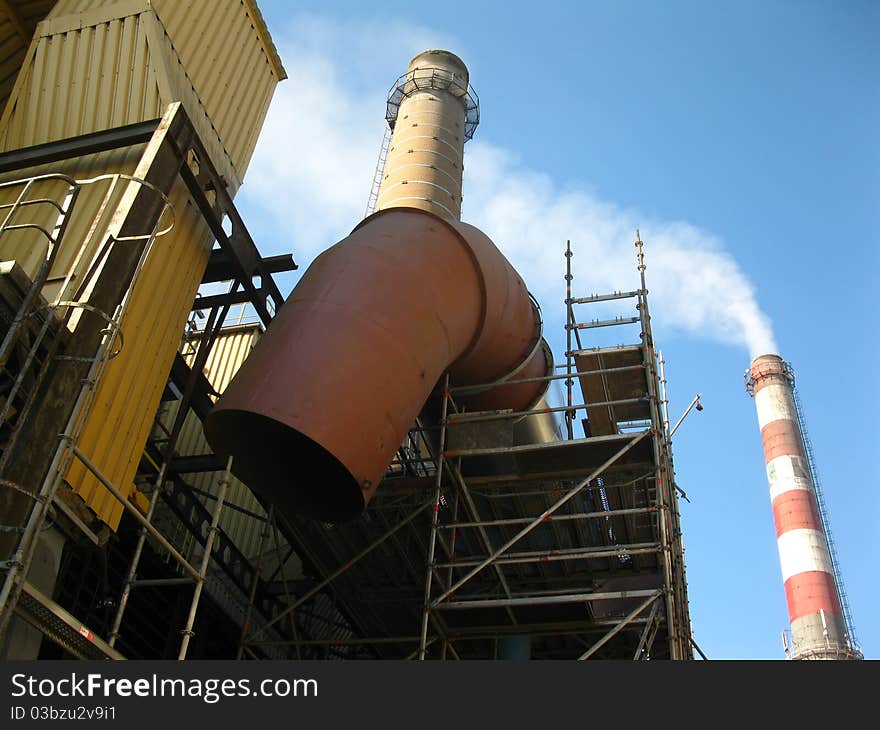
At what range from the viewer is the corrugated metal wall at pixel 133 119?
7906mm

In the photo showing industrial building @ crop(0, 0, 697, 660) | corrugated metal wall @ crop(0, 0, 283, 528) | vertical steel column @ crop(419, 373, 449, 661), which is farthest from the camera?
vertical steel column @ crop(419, 373, 449, 661)

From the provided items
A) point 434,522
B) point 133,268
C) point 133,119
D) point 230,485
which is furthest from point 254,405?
point 230,485

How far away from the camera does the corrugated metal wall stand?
7906 mm

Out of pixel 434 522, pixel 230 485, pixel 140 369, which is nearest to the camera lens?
pixel 140 369

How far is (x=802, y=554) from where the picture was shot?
35.2 m

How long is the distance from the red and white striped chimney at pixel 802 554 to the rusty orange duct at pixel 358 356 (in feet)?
95.2

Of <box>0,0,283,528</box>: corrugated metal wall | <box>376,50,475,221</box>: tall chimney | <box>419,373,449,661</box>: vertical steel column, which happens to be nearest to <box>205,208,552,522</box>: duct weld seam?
<box>419,373,449,661</box>: vertical steel column

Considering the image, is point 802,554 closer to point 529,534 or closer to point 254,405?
point 529,534

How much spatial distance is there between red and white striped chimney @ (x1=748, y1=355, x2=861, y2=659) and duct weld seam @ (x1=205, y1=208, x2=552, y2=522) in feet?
97.0

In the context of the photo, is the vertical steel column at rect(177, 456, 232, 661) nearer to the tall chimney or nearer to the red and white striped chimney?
the tall chimney

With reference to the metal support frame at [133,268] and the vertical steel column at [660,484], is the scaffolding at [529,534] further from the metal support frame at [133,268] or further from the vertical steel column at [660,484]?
the metal support frame at [133,268]

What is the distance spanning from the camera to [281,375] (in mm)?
7469

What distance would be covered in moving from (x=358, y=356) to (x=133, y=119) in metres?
3.97

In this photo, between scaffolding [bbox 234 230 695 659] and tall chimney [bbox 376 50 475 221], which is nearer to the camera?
scaffolding [bbox 234 230 695 659]
